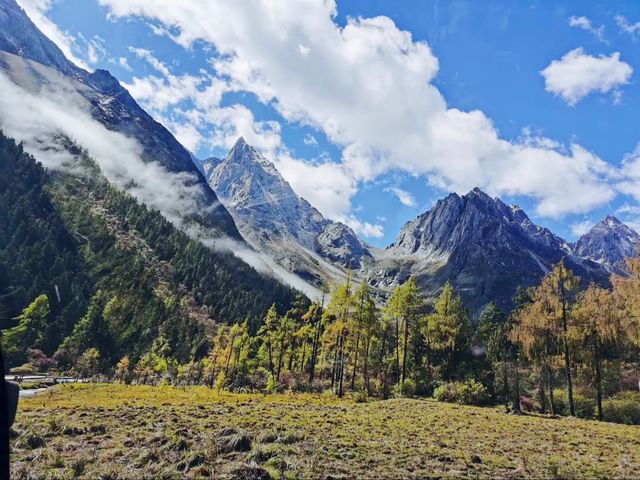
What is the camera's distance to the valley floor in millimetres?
12750

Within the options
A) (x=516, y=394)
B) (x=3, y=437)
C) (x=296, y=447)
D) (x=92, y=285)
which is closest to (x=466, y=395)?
(x=516, y=394)

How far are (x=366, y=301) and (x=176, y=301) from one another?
128m

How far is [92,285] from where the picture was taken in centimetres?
14488

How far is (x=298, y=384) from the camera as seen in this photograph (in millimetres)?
54344

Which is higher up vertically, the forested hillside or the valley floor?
the forested hillside

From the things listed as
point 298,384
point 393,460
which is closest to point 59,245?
point 298,384

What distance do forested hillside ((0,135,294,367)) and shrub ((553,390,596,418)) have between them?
91.2 m

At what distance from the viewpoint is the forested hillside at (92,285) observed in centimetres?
10619

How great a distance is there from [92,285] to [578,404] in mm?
151394

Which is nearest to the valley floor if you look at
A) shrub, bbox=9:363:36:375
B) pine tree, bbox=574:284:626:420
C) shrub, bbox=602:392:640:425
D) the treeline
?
pine tree, bbox=574:284:626:420

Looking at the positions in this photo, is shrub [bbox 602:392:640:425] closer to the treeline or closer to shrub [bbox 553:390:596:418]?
the treeline

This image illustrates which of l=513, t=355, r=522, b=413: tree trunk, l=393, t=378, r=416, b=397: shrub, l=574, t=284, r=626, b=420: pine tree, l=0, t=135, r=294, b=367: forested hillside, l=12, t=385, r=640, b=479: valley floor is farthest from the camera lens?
l=0, t=135, r=294, b=367: forested hillside

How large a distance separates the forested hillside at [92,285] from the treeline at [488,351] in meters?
35.3

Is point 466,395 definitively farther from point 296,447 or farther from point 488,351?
point 296,447
